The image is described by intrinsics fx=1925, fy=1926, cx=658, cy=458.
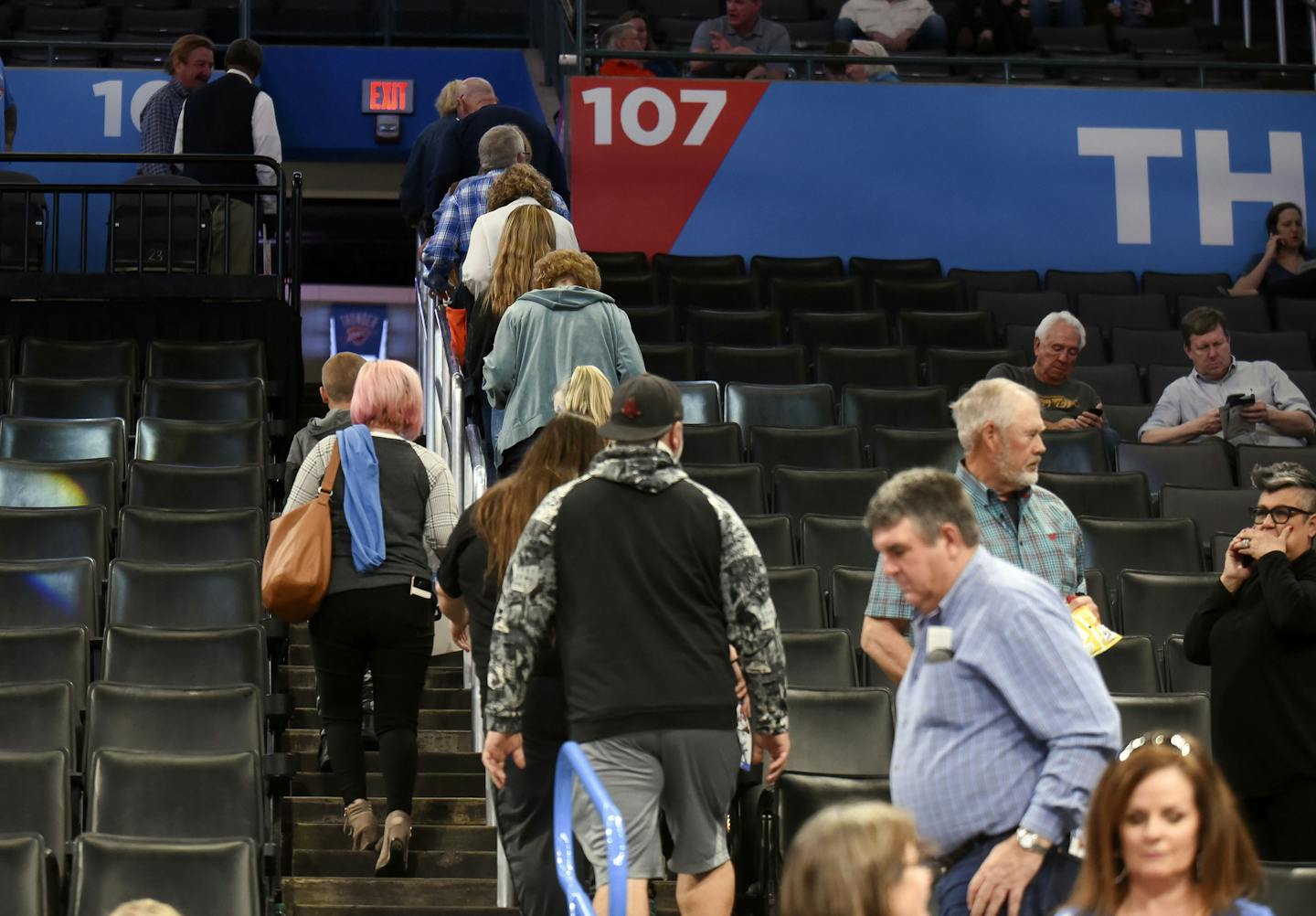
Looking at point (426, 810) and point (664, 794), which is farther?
point (426, 810)

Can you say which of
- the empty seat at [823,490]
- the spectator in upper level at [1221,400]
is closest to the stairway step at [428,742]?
the empty seat at [823,490]

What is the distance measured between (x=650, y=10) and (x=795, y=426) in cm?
597

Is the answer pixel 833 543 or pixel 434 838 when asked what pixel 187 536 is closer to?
pixel 434 838

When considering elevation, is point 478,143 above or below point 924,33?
below

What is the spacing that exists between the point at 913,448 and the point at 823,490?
0.55 m

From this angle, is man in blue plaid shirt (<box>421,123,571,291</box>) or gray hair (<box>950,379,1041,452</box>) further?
man in blue plaid shirt (<box>421,123,571,291</box>)

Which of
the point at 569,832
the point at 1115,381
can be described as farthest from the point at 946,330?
the point at 569,832

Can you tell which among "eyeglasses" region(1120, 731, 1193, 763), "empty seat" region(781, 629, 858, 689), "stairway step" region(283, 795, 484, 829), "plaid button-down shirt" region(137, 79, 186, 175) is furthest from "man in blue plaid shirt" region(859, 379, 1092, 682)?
"plaid button-down shirt" region(137, 79, 186, 175)

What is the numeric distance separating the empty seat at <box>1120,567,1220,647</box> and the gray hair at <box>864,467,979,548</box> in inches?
111

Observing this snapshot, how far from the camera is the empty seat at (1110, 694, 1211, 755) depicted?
4.75 meters

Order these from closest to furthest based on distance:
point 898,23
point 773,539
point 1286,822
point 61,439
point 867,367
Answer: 1. point 1286,822
2. point 773,539
3. point 61,439
4. point 867,367
5. point 898,23

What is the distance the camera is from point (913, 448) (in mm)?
6891

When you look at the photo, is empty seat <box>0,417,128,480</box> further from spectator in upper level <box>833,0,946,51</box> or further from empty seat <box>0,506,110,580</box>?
spectator in upper level <box>833,0,946,51</box>

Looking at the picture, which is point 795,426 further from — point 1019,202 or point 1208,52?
point 1208,52
